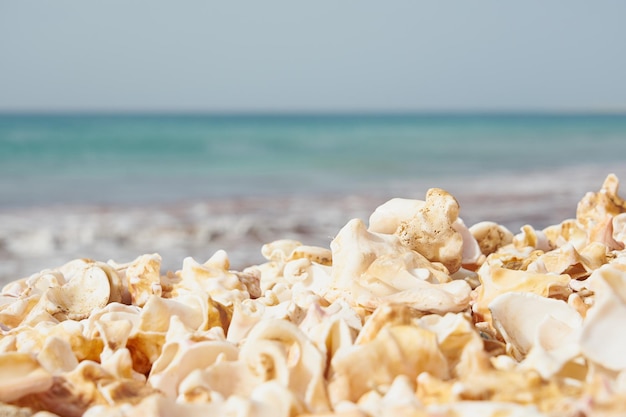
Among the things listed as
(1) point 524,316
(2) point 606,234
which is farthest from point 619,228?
(1) point 524,316

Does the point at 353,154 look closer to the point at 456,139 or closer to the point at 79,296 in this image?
the point at 456,139

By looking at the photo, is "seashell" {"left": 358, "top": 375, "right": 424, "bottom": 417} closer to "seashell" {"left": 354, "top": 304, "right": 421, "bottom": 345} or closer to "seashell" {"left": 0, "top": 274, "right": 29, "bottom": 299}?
"seashell" {"left": 354, "top": 304, "right": 421, "bottom": 345}

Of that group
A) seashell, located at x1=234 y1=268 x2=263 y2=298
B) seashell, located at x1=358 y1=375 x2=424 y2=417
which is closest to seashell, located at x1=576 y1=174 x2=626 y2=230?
seashell, located at x1=234 y1=268 x2=263 y2=298

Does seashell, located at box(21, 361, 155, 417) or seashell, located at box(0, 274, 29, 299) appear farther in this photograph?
seashell, located at box(0, 274, 29, 299)

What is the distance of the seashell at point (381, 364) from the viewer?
3.42 ft

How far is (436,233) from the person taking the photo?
1.57m

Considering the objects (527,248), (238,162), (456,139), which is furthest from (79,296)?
(456,139)

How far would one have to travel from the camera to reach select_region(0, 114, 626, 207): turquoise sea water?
467 inches

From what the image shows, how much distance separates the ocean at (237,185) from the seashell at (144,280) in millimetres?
3357

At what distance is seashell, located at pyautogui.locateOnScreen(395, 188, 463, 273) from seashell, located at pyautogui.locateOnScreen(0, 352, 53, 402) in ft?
2.49

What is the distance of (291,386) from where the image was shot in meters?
1.06

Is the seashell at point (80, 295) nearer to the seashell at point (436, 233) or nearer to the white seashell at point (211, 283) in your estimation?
the white seashell at point (211, 283)

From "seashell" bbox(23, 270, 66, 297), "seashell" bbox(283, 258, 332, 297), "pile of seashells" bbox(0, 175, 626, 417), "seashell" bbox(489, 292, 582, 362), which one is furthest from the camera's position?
"seashell" bbox(23, 270, 66, 297)

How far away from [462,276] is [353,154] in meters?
19.6
